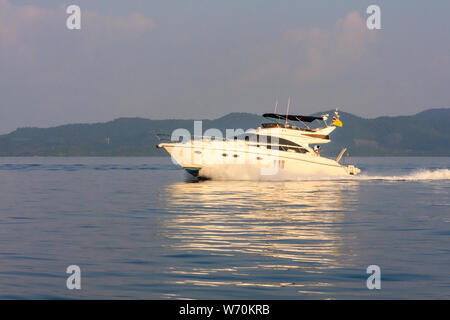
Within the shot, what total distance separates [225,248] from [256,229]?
440 centimetres

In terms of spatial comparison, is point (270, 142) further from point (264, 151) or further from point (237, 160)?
point (237, 160)

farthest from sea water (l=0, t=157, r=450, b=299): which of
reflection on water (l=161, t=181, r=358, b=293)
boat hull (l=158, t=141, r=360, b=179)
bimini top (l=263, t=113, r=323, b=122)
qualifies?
bimini top (l=263, t=113, r=323, b=122)

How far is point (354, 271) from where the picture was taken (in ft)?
46.9

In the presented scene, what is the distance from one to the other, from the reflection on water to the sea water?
4cm

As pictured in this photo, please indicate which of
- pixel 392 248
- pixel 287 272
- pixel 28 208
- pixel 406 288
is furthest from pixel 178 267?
pixel 28 208

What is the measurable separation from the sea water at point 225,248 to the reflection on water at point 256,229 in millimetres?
39

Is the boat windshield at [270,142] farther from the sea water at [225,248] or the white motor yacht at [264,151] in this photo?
the sea water at [225,248]

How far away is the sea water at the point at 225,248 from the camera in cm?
1261

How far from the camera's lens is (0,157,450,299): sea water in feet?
41.4

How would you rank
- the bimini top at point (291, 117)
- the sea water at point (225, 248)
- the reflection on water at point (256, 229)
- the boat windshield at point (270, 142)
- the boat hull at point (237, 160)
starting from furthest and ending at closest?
the bimini top at point (291, 117), the boat windshield at point (270, 142), the boat hull at point (237, 160), the reflection on water at point (256, 229), the sea water at point (225, 248)

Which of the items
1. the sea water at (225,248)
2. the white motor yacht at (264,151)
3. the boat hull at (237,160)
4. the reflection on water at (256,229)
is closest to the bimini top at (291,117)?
the white motor yacht at (264,151)

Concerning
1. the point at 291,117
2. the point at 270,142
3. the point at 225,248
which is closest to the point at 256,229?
the point at 225,248

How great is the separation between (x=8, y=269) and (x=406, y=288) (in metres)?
8.25

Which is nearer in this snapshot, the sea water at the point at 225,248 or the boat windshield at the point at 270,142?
the sea water at the point at 225,248
